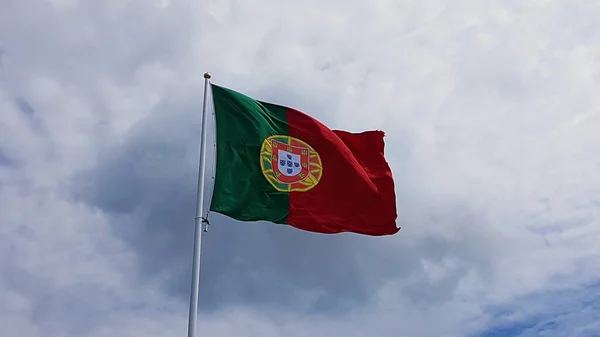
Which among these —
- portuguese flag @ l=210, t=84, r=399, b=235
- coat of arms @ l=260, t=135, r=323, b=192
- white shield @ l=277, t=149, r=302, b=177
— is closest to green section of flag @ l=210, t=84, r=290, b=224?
portuguese flag @ l=210, t=84, r=399, b=235

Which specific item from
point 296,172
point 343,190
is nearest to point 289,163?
point 296,172

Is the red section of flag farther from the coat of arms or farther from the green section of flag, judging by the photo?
the green section of flag

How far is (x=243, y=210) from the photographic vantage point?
1001 inches

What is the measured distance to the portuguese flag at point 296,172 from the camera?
25.9m

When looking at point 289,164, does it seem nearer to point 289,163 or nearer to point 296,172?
point 289,163

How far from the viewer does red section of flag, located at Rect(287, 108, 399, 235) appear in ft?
89.9

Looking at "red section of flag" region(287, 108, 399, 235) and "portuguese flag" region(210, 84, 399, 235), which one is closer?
"portuguese flag" region(210, 84, 399, 235)

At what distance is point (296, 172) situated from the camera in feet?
91.9

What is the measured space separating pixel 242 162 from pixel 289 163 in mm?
2367

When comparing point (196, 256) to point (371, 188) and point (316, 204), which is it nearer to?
point (316, 204)

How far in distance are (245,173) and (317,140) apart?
Result: 166 inches

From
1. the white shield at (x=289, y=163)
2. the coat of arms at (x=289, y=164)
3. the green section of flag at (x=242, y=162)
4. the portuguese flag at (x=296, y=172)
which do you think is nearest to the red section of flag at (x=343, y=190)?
the portuguese flag at (x=296, y=172)

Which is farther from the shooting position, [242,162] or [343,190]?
[343,190]

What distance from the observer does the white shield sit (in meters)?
27.7
